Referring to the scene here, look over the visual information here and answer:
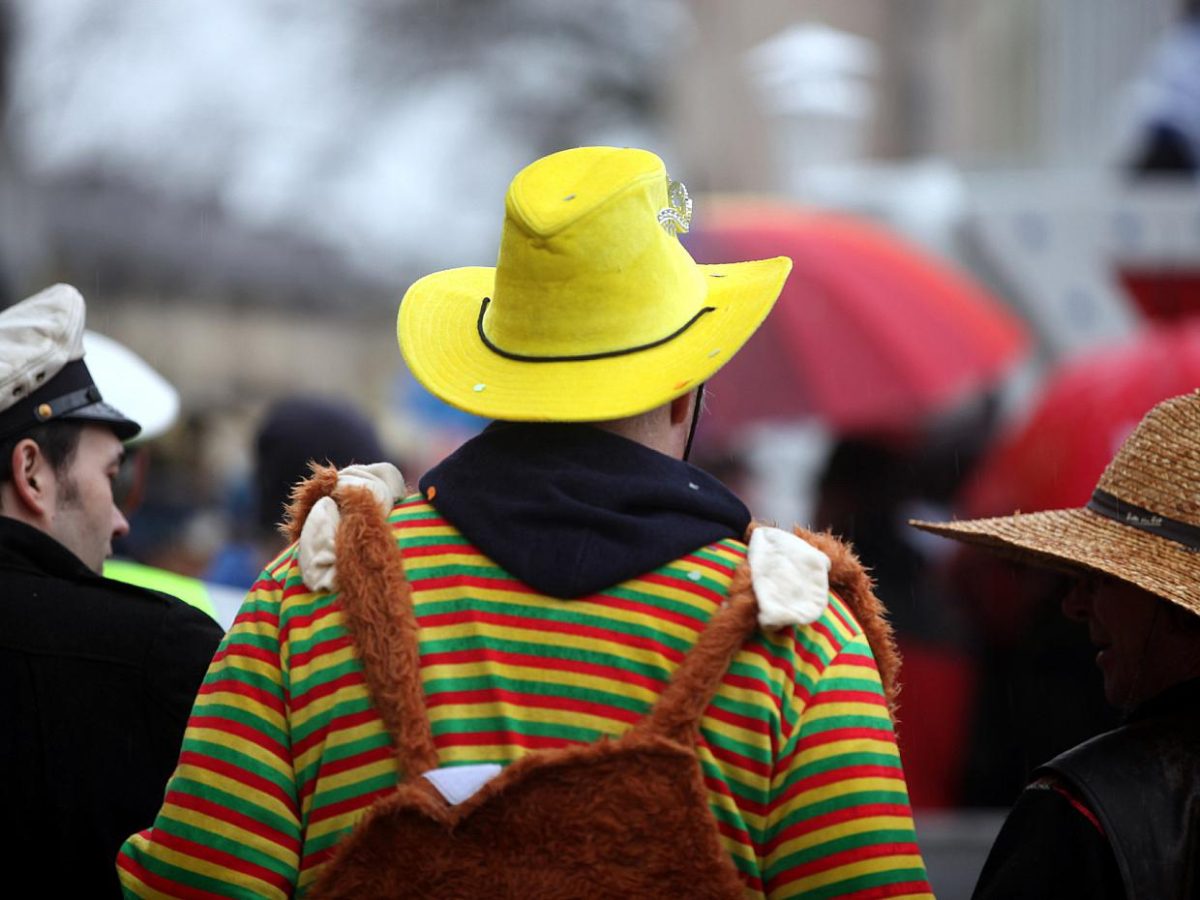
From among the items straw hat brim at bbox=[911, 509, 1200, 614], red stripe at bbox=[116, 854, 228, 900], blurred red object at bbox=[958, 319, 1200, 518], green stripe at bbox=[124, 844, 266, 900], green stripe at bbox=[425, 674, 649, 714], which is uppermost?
straw hat brim at bbox=[911, 509, 1200, 614]

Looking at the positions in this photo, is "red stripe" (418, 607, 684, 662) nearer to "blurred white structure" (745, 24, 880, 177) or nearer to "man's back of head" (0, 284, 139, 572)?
"man's back of head" (0, 284, 139, 572)

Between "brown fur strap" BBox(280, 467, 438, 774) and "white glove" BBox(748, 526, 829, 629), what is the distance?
414mm

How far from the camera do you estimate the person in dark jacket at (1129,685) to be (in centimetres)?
216

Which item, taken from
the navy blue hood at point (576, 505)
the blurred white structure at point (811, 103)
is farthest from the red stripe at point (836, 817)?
the blurred white structure at point (811, 103)

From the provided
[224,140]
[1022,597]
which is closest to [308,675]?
[1022,597]

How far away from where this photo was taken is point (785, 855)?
79.4 inches

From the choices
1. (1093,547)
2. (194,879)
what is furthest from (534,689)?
(1093,547)

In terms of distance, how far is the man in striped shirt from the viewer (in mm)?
2016

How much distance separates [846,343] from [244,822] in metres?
4.84

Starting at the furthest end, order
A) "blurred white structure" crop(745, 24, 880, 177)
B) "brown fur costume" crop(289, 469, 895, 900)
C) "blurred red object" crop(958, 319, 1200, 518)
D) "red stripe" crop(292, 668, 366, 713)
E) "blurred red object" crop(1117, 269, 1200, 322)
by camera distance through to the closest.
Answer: "blurred white structure" crop(745, 24, 880, 177), "blurred red object" crop(1117, 269, 1200, 322), "blurred red object" crop(958, 319, 1200, 518), "red stripe" crop(292, 668, 366, 713), "brown fur costume" crop(289, 469, 895, 900)

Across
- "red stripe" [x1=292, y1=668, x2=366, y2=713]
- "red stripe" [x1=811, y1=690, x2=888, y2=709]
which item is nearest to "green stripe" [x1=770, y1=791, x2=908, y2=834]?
"red stripe" [x1=811, y1=690, x2=888, y2=709]

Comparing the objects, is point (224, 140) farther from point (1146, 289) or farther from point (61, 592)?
point (61, 592)

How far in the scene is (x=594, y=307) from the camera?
7.17 ft

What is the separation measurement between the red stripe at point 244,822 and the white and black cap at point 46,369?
1031 millimetres
